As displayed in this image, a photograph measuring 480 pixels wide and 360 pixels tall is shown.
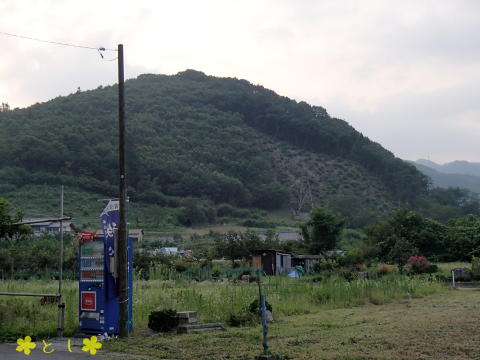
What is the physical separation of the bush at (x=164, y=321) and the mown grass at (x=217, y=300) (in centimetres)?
96

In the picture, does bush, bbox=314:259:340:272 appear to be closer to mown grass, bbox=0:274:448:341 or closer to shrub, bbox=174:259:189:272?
shrub, bbox=174:259:189:272

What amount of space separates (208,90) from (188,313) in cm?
11389

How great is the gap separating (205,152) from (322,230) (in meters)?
54.7

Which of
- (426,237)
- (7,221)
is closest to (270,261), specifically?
(426,237)

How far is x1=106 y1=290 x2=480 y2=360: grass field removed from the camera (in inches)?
409

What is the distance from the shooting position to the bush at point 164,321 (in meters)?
14.0

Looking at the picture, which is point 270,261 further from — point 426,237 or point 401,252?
point 426,237

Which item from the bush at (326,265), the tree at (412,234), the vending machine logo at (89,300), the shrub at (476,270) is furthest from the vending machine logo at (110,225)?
the tree at (412,234)

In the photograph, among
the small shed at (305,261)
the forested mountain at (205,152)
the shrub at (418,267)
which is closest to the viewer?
the shrub at (418,267)

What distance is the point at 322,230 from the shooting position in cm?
4919

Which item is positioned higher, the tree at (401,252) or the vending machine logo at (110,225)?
the vending machine logo at (110,225)

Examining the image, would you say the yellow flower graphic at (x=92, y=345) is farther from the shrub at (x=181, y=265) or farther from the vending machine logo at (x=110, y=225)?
the shrub at (x=181, y=265)

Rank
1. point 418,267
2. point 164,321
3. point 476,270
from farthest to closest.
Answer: point 418,267 < point 476,270 < point 164,321

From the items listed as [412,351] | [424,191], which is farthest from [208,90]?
[412,351]
